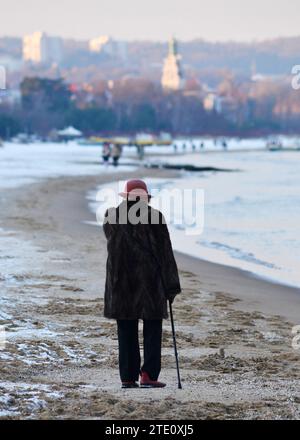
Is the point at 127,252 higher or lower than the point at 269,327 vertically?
higher

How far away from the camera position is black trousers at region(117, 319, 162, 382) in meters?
7.73

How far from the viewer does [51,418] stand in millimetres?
6641

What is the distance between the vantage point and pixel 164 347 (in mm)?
9438

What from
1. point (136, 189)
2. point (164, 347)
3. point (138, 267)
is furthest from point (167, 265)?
point (164, 347)

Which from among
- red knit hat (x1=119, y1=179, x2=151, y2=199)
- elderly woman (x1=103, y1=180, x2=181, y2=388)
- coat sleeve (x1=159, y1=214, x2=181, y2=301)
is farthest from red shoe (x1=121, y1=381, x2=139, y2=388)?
red knit hat (x1=119, y1=179, x2=151, y2=199)

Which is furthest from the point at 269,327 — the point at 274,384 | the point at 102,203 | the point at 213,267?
the point at 102,203

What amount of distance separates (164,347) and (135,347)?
1.70 meters

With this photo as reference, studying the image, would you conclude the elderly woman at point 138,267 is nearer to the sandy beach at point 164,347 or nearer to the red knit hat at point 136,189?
the red knit hat at point 136,189

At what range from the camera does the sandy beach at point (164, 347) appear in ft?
23.2

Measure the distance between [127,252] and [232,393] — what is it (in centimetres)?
128

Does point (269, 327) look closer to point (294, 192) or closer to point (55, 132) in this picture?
point (294, 192)

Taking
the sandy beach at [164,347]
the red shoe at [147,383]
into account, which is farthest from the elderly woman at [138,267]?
the sandy beach at [164,347]

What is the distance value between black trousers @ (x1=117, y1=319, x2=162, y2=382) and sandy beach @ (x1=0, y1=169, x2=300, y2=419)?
151 millimetres

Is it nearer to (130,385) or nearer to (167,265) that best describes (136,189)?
(167,265)
